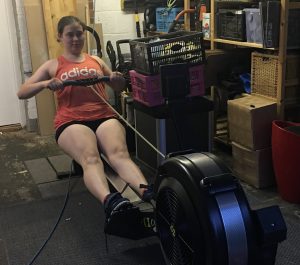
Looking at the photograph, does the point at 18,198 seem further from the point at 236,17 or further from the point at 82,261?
the point at 236,17

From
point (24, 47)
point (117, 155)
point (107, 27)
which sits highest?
point (107, 27)

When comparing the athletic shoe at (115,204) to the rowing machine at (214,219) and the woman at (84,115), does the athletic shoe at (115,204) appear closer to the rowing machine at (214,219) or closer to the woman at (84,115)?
the woman at (84,115)

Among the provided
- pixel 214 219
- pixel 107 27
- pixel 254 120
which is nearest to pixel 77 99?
pixel 254 120

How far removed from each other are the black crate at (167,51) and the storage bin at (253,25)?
1.07ft

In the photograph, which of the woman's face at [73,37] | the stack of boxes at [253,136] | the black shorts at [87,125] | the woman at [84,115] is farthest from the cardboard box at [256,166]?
the woman's face at [73,37]

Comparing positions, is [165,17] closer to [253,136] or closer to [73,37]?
[73,37]

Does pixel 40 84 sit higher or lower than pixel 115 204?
higher

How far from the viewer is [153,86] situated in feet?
9.93

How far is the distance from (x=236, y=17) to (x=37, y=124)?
2.27 meters

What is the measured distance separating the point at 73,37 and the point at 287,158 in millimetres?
1496

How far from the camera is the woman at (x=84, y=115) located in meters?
2.42

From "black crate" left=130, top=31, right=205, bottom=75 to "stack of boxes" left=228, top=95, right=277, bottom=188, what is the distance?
1.44 ft

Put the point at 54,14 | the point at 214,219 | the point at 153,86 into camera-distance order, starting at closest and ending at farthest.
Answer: the point at 214,219
the point at 153,86
the point at 54,14

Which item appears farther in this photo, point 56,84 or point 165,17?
point 165,17
